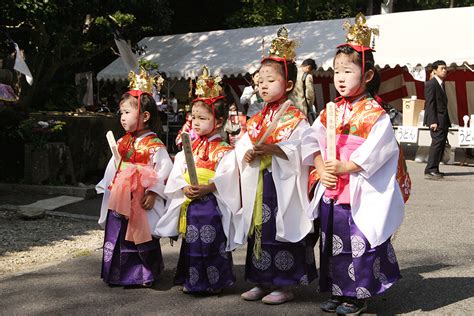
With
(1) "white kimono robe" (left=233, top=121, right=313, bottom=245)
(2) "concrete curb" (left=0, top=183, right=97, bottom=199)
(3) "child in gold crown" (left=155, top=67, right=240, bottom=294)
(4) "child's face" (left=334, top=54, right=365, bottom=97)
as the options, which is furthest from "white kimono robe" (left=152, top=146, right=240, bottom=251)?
(2) "concrete curb" (left=0, top=183, right=97, bottom=199)

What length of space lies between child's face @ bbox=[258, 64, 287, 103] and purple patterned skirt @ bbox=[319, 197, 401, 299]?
0.80 m

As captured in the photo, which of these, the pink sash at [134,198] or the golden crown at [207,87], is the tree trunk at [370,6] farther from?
the pink sash at [134,198]

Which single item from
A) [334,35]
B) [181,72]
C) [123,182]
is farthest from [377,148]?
[181,72]

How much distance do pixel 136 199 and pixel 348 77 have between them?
1.77 m

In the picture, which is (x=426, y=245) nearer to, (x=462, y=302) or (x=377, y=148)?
(x=462, y=302)

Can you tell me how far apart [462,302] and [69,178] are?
6349mm

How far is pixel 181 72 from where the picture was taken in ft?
58.5

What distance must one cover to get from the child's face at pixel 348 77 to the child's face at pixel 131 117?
5.07 ft

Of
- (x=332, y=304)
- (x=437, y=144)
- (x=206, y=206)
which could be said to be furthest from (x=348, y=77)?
(x=437, y=144)

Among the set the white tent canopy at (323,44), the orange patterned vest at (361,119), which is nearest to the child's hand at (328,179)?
the orange patterned vest at (361,119)

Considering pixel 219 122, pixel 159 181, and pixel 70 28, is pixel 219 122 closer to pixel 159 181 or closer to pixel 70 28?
pixel 159 181

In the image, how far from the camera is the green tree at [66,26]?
9.88 meters

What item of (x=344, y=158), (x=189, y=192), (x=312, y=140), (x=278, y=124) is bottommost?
(x=189, y=192)

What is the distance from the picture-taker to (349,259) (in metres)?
4.12
